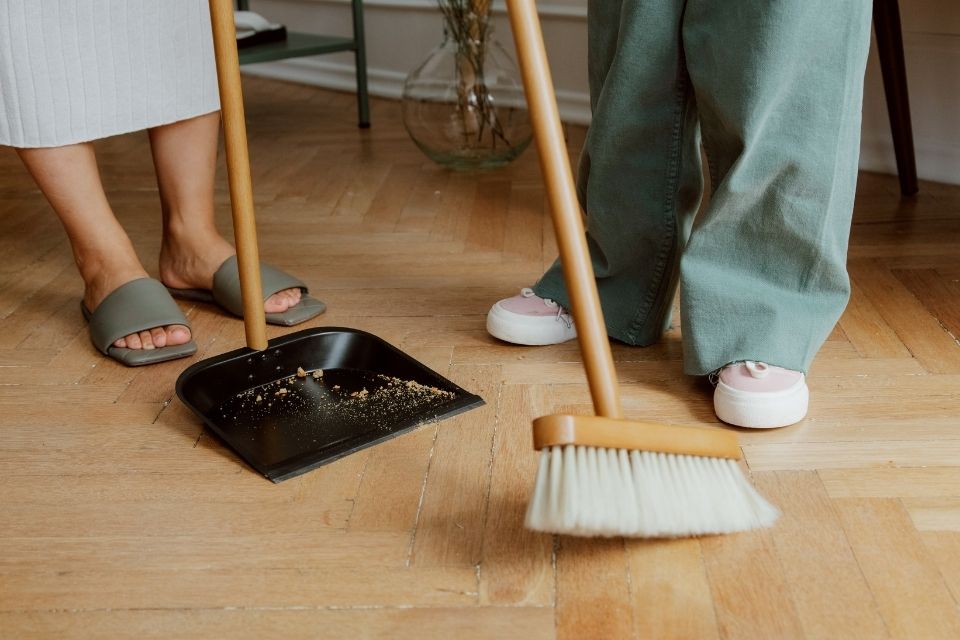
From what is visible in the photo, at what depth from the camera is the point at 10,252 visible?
4.62ft

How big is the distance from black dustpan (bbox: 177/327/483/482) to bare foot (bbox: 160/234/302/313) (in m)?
0.20

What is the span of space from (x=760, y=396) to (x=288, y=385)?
1.44 feet

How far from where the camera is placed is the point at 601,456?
0.61 meters

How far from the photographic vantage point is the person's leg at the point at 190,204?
45.0 inches

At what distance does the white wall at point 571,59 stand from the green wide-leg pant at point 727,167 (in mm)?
857

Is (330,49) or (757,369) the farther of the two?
(330,49)

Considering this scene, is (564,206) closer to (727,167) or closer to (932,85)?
(727,167)

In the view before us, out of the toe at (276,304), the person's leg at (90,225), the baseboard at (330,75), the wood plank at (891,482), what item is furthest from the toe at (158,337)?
the baseboard at (330,75)

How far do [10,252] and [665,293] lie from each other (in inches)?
37.8

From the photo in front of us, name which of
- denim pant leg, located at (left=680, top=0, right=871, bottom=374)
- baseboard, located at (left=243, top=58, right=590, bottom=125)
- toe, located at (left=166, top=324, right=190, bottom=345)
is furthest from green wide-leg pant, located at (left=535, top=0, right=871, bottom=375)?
baseboard, located at (left=243, top=58, right=590, bottom=125)

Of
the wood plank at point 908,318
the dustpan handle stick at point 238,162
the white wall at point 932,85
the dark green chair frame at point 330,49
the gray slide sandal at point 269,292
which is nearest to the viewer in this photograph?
the dustpan handle stick at point 238,162

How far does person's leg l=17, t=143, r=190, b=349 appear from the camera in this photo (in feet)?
3.43

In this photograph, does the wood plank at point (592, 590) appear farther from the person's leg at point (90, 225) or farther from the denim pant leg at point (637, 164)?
the person's leg at point (90, 225)

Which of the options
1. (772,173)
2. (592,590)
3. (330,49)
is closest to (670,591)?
(592,590)
